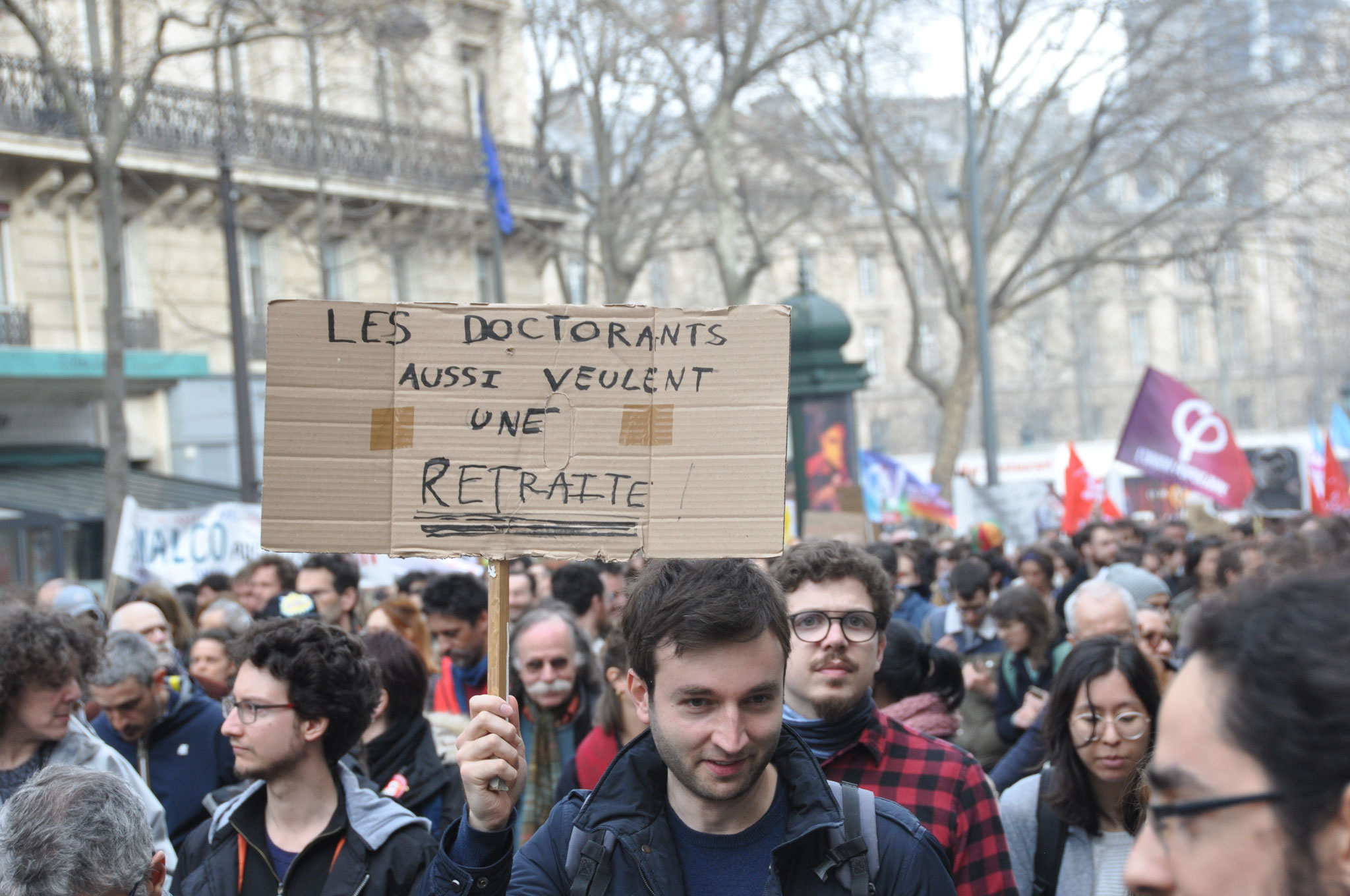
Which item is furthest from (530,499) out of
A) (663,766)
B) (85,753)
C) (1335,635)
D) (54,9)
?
(54,9)

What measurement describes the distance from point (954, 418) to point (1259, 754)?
73.7ft

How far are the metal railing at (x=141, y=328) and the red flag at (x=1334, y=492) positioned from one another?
57.4ft

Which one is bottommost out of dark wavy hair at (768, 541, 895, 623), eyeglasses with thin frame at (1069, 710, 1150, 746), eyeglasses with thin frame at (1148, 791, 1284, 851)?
eyeglasses with thin frame at (1069, 710, 1150, 746)

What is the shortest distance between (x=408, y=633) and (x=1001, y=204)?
765 inches

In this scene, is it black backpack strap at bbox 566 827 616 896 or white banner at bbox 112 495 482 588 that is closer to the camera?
black backpack strap at bbox 566 827 616 896

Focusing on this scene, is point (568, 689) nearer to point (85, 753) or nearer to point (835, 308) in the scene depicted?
point (85, 753)

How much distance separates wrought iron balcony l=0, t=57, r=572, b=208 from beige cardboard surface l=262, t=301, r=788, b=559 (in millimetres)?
15985

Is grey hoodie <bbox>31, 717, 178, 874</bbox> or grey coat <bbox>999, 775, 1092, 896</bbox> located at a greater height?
grey hoodie <bbox>31, 717, 178, 874</bbox>

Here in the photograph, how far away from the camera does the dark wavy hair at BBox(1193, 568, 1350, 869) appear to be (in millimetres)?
1392

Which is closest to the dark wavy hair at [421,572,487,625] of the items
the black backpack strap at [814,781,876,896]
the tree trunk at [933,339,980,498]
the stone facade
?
the black backpack strap at [814,781,876,896]

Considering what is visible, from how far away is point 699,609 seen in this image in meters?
2.49

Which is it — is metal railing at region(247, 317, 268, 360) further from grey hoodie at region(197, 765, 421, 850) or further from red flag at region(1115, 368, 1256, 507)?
grey hoodie at region(197, 765, 421, 850)

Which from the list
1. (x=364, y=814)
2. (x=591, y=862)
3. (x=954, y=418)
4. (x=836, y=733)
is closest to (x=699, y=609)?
(x=591, y=862)

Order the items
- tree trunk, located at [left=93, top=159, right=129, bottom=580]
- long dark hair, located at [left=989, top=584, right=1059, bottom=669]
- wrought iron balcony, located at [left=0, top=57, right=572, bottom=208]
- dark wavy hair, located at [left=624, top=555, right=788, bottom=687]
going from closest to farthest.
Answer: dark wavy hair, located at [left=624, top=555, right=788, bottom=687]
long dark hair, located at [left=989, top=584, right=1059, bottom=669]
tree trunk, located at [left=93, top=159, right=129, bottom=580]
wrought iron balcony, located at [left=0, top=57, right=572, bottom=208]
